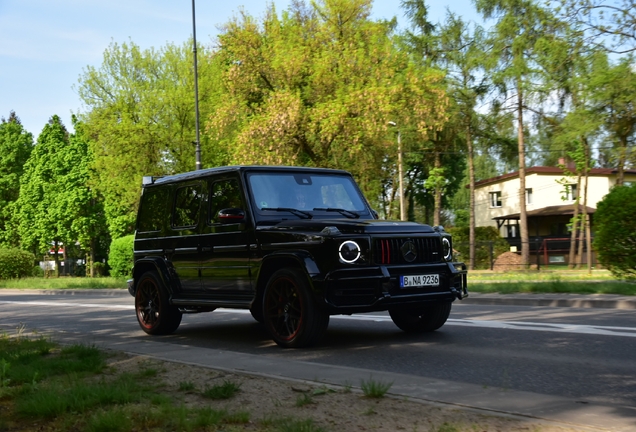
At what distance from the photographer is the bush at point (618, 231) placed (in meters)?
16.6

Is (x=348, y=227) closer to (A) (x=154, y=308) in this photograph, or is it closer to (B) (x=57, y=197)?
(A) (x=154, y=308)

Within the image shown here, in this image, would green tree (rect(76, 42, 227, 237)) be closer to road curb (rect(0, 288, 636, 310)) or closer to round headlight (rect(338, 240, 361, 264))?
road curb (rect(0, 288, 636, 310))

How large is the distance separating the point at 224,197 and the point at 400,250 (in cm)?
246

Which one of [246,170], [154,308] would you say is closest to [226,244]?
[246,170]

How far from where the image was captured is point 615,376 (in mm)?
6809

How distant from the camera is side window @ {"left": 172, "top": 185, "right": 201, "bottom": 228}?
412 inches

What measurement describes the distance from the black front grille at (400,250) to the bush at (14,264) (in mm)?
35612

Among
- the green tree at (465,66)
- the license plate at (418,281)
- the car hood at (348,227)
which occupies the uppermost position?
the green tree at (465,66)

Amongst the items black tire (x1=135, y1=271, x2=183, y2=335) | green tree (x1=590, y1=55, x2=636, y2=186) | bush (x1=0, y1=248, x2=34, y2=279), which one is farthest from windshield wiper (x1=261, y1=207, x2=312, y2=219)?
bush (x1=0, y1=248, x2=34, y2=279)

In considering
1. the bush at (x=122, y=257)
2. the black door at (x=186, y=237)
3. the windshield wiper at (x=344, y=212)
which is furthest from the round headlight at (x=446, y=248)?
the bush at (x=122, y=257)

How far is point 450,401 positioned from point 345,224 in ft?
10.9

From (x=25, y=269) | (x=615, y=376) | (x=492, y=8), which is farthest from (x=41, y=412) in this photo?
(x=492, y=8)

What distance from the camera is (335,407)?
544cm

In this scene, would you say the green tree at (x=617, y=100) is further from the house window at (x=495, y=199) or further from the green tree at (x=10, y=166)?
the green tree at (x=10, y=166)
